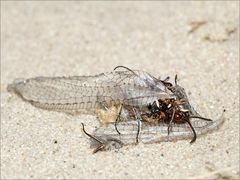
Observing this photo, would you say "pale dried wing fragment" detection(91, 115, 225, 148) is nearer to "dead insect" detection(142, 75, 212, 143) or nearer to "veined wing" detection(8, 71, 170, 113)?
"dead insect" detection(142, 75, 212, 143)

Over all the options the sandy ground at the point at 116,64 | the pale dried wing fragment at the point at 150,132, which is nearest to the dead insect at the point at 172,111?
the pale dried wing fragment at the point at 150,132

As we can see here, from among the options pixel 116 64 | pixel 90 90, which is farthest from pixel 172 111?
pixel 116 64

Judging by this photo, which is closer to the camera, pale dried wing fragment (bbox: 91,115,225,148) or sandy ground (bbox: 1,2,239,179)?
sandy ground (bbox: 1,2,239,179)

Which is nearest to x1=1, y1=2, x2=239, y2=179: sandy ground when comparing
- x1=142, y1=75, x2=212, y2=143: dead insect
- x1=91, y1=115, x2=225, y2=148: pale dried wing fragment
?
x1=91, y1=115, x2=225, y2=148: pale dried wing fragment

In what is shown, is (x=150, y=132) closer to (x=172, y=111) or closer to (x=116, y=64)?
(x=172, y=111)

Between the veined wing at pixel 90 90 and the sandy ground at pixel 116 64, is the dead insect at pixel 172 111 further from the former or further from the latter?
the sandy ground at pixel 116 64
